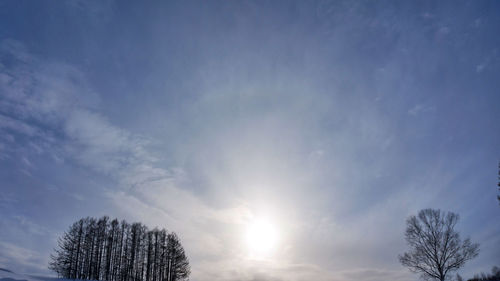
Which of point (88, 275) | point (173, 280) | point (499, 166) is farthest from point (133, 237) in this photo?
point (499, 166)

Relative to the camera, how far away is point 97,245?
58406 millimetres

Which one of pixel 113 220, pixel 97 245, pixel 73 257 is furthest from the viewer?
pixel 113 220

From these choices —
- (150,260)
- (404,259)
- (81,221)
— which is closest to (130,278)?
(150,260)

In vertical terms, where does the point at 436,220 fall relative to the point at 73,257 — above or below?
above

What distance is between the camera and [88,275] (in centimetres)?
5562

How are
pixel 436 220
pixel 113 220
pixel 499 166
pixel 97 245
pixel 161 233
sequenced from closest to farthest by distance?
pixel 499 166 < pixel 436 220 < pixel 97 245 < pixel 113 220 < pixel 161 233

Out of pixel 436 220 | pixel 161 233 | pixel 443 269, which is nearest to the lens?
pixel 443 269

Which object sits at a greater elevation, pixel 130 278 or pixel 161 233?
pixel 161 233

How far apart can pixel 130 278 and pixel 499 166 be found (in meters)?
69.3

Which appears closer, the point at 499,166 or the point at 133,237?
the point at 499,166

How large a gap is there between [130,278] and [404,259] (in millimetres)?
56570

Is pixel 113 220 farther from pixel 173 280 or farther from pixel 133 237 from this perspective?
pixel 173 280

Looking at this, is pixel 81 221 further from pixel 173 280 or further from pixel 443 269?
pixel 443 269

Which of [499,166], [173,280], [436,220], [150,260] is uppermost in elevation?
[499,166]
